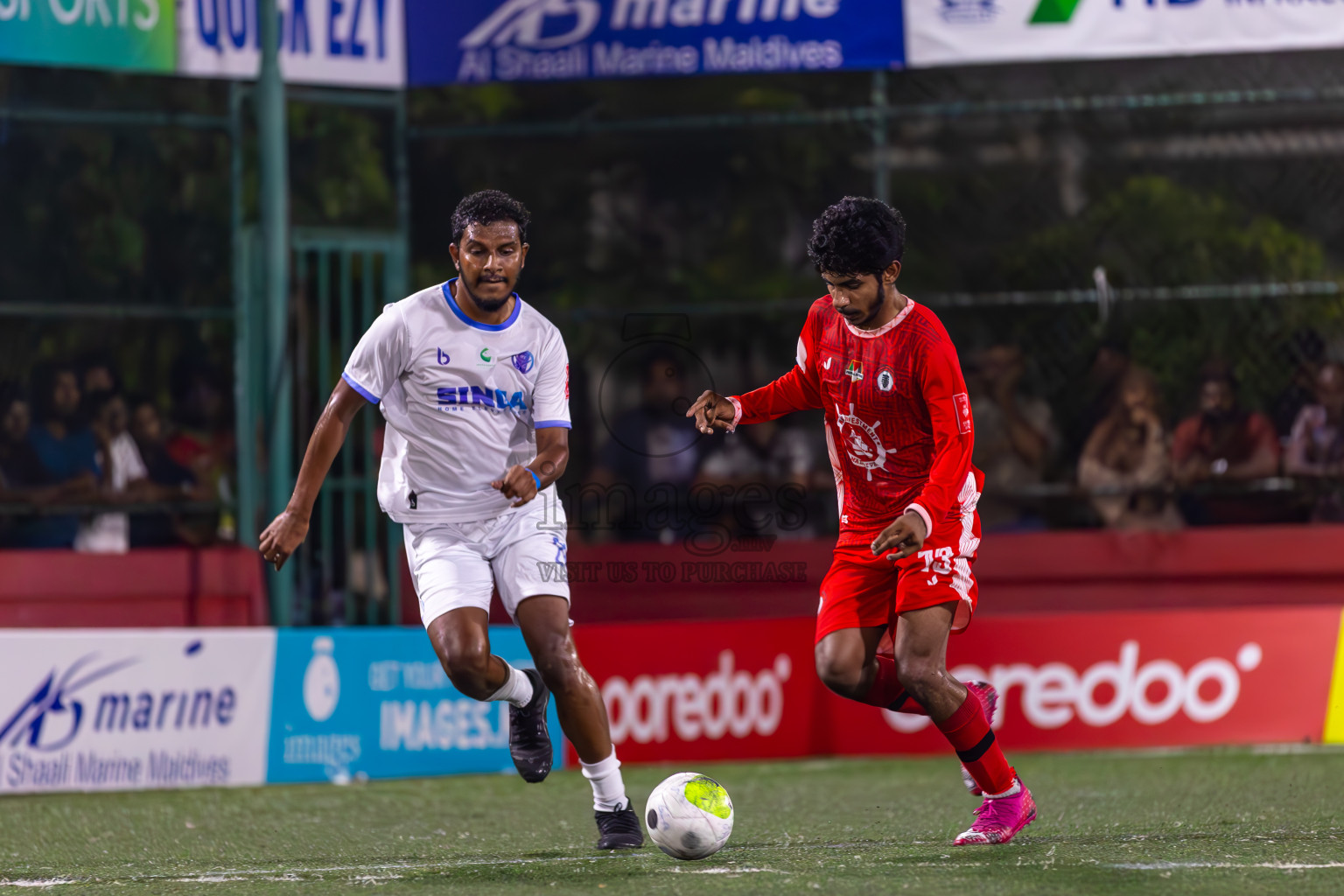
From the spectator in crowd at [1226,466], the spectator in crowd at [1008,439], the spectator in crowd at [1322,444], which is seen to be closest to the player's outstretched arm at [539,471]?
the spectator in crowd at [1008,439]

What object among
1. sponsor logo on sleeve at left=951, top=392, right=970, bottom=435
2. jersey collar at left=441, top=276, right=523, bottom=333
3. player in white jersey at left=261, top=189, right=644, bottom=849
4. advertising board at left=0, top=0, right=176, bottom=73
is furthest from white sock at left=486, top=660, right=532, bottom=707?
advertising board at left=0, top=0, right=176, bottom=73

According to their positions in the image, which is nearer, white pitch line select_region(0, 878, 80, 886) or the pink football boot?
white pitch line select_region(0, 878, 80, 886)

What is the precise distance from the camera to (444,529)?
18.7 feet

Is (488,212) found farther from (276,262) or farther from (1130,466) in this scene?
(1130,466)

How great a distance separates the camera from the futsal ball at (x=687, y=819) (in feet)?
16.5

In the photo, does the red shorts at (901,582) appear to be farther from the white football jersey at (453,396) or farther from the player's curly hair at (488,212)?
the player's curly hair at (488,212)

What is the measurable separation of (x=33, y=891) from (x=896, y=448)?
2.96 m

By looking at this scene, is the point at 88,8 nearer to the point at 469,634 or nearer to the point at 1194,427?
the point at 469,634

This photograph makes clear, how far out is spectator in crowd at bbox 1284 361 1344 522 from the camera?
10.4 meters

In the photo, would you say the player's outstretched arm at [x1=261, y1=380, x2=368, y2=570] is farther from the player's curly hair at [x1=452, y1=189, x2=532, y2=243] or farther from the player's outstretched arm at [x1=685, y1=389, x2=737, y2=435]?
the player's outstretched arm at [x1=685, y1=389, x2=737, y2=435]

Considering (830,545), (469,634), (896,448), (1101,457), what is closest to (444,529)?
(469,634)

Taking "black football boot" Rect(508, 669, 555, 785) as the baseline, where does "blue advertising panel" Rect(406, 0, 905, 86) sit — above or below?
above

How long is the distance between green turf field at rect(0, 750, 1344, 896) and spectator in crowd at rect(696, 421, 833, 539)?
1801 mm

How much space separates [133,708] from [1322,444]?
7.13m
